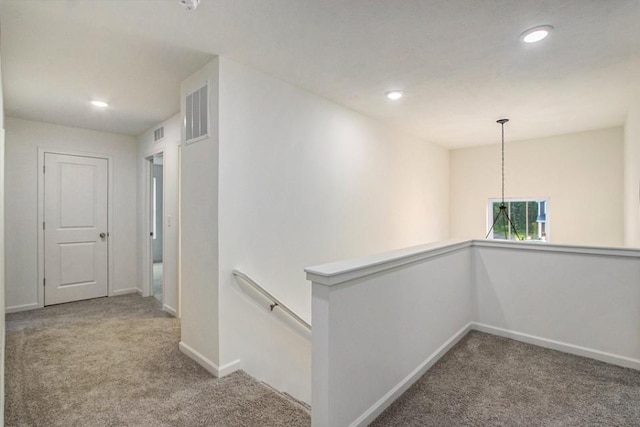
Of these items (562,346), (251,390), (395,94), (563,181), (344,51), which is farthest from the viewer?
(563,181)

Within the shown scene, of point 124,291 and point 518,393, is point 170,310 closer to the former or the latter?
point 124,291

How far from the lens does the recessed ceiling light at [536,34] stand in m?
2.13

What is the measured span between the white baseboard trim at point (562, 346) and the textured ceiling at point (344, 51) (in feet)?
7.79

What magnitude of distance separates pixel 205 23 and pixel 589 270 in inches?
137

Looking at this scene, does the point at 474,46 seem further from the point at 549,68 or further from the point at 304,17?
the point at 304,17

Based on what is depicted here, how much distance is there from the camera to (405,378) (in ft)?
7.32

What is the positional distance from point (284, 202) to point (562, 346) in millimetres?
2761

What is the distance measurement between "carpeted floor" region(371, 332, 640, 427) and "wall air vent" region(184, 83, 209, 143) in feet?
8.15

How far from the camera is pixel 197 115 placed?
9.03 feet

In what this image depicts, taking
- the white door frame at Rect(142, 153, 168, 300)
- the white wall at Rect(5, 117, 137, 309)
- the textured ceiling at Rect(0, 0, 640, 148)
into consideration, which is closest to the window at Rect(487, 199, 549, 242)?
the textured ceiling at Rect(0, 0, 640, 148)

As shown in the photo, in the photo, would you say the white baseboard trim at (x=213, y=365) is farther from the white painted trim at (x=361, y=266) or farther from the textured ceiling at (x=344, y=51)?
the textured ceiling at (x=344, y=51)

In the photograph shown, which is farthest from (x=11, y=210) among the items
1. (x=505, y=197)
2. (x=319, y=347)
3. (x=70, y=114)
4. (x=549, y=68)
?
(x=505, y=197)

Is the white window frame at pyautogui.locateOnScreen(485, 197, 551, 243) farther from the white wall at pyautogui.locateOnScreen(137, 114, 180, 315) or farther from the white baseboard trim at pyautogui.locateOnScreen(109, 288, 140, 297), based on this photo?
the white baseboard trim at pyautogui.locateOnScreen(109, 288, 140, 297)

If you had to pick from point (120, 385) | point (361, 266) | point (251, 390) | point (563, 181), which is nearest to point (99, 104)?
point (120, 385)
